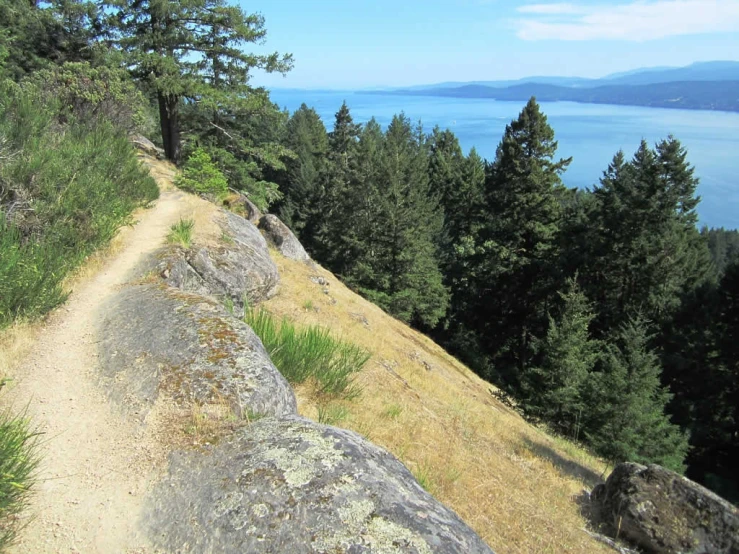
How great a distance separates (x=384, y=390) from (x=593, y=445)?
937 cm

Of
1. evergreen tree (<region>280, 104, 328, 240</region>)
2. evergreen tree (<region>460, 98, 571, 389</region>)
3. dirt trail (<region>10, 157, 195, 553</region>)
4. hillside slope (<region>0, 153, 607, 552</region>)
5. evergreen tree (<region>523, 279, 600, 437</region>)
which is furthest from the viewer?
evergreen tree (<region>280, 104, 328, 240</region>)

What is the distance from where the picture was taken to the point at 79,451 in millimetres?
4012

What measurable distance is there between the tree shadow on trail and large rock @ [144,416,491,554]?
716 cm

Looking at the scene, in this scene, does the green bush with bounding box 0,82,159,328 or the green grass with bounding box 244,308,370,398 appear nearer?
the green bush with bounding box 0,82,159,328

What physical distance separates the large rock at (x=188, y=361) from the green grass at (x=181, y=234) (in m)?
3.72

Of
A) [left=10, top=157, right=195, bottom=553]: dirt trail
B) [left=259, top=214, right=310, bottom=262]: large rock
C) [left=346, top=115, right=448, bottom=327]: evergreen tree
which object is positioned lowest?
[left=346, top=115, right=448, bottom=327]: evergreen tree

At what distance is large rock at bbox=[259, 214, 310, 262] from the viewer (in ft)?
65.4

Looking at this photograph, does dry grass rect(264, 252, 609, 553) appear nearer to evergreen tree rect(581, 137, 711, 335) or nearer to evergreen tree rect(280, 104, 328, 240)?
evergreen tree rect(581, 137, 711, 335)

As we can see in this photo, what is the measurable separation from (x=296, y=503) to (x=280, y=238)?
57.1ft

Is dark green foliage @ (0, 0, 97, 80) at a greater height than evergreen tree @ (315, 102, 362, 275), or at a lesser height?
greater

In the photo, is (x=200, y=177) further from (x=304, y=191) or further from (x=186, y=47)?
(x=304, y=191)

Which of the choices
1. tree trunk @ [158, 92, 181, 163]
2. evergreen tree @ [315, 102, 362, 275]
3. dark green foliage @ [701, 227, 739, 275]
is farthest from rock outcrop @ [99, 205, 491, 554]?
dark green foliage @ [701, 227, 739, 275]

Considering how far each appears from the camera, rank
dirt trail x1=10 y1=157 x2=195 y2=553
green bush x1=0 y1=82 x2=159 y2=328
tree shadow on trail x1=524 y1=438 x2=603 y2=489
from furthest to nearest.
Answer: tree shadow on trail x1=524 y1=438 x2=603 y2=489 → green bush x1=0 y1=82 x2=159 y2=328 → dirt trail x1=10 y1=157 x2=195 y2=553

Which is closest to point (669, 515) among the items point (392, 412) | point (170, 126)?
point (392, 412)
